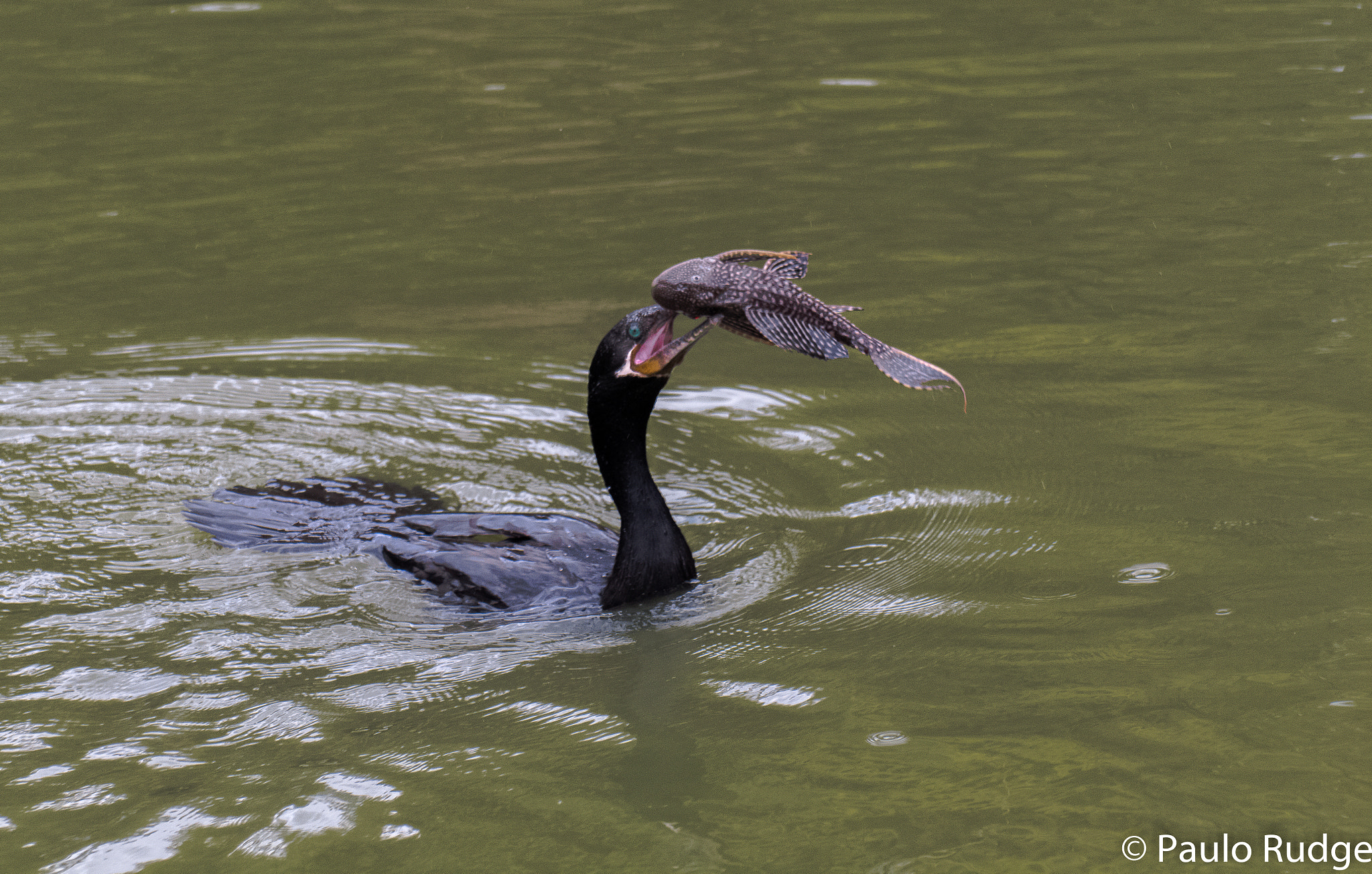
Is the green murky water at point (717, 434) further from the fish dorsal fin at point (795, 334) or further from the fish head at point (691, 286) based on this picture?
the fish head at point (691, 286)

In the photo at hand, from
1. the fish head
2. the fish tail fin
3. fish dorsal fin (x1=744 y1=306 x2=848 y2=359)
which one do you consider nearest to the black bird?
the fish head

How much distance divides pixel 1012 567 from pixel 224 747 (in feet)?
9.79

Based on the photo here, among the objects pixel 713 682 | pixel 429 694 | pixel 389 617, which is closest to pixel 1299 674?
pixel 713 682

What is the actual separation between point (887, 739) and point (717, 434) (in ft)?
9.94

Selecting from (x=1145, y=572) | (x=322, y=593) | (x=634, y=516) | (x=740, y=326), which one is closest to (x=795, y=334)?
(x=740, y=326)

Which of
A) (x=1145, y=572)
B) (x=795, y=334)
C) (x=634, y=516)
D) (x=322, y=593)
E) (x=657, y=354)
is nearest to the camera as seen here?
(x=795, y=334)

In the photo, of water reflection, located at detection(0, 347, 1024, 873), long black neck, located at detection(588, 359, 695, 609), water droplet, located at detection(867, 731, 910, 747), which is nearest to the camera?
water droplet, located at detection(867, 731, 910, 747)

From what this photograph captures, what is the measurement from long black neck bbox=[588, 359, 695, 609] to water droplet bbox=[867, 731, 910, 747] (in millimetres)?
1366

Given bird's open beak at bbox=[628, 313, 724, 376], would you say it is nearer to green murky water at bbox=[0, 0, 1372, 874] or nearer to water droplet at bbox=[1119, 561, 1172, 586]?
green murky water at bbox=[0, 0, 1372, 874]

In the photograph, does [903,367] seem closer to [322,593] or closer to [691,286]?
[691,286]

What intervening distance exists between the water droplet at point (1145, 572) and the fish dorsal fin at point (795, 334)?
157 cm

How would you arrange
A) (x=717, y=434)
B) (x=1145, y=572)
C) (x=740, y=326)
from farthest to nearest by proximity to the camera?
(x=717, y=434), (x=1145, y=572), (x=740, y=326)

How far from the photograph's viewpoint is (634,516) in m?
5.39

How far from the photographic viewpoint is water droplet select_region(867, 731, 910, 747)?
4207mm
